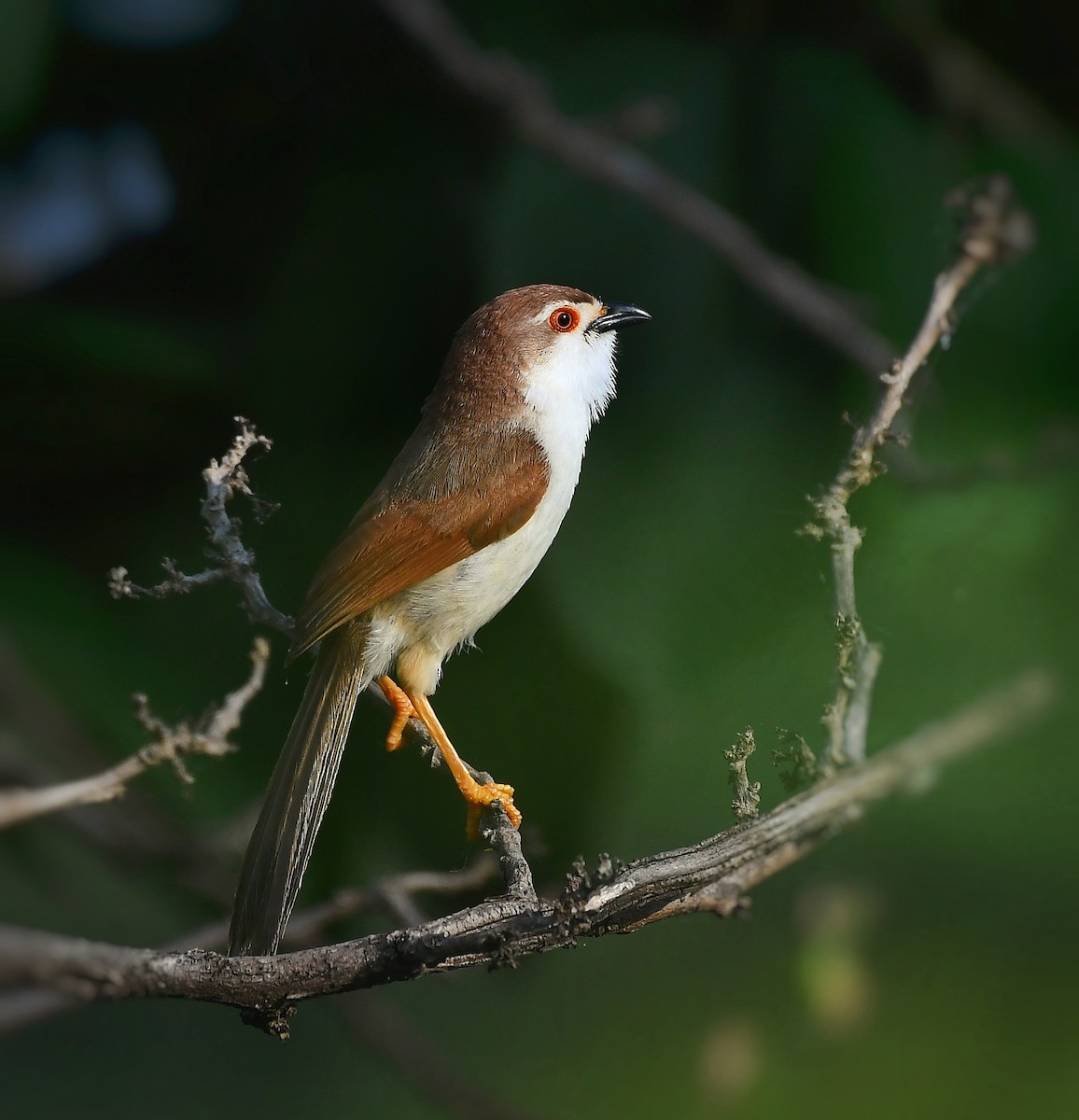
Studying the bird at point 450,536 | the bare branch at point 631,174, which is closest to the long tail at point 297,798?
the bird at point 450,536

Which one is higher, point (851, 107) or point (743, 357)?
point (851, 107)

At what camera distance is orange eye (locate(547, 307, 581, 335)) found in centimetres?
61

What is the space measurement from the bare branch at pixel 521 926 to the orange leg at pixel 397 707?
0.62 feet

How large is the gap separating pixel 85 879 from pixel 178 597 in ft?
0.69

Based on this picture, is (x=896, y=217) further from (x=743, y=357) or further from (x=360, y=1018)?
(x=360, y=1018)

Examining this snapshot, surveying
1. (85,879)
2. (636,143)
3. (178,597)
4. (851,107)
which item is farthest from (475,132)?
(85,879)

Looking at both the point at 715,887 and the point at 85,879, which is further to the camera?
the point at 85,879

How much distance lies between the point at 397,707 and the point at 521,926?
0.24 metres

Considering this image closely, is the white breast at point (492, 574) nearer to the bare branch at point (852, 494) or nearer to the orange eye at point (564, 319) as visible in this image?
the orange eye at point (564, 319)

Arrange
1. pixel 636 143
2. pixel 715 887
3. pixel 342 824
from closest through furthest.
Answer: pixel 715 887, pixel 342 824, pixel 636 143

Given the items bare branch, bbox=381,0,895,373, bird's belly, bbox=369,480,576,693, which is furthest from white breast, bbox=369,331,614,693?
bare branch, bbox=381,0,895,373

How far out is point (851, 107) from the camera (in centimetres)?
71

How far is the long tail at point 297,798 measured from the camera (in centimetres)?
48

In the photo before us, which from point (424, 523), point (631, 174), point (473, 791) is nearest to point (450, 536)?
point (424, 523)
